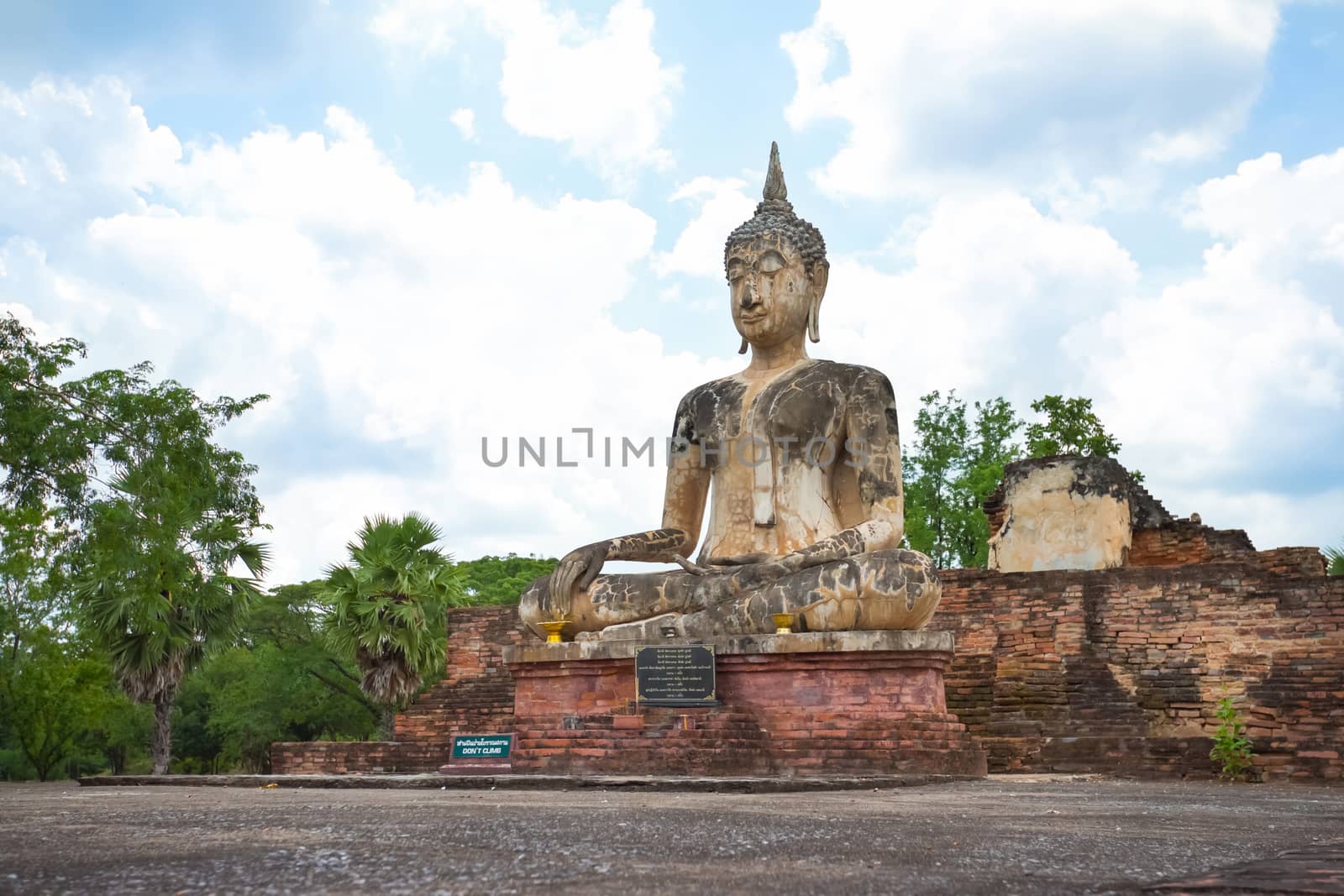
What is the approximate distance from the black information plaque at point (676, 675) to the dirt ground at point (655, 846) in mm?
3071

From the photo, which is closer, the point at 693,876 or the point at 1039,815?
the point at 693,876

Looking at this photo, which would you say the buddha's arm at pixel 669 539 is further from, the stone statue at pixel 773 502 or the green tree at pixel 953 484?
the green tree at pixel 953 484

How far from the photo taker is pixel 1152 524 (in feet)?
60.8

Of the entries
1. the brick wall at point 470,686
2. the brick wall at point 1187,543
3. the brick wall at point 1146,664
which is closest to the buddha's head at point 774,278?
the brick wall at point 1146,664

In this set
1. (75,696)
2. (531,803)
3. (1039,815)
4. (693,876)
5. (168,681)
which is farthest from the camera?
(75,696)

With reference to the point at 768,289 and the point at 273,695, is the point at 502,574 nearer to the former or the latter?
the point at 273,695

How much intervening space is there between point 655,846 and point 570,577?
6.71 m

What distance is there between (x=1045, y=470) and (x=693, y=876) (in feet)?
53.5

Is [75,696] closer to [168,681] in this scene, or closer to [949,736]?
[168,681]

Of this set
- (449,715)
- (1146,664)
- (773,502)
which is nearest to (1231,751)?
(1146,664)

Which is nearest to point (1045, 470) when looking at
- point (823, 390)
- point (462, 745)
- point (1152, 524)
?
point (1152, 524)

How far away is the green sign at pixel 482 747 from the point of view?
9578 mm

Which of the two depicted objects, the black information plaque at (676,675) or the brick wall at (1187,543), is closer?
the black information plaque at (676,675)

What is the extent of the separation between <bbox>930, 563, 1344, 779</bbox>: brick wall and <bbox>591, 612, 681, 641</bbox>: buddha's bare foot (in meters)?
3.23
